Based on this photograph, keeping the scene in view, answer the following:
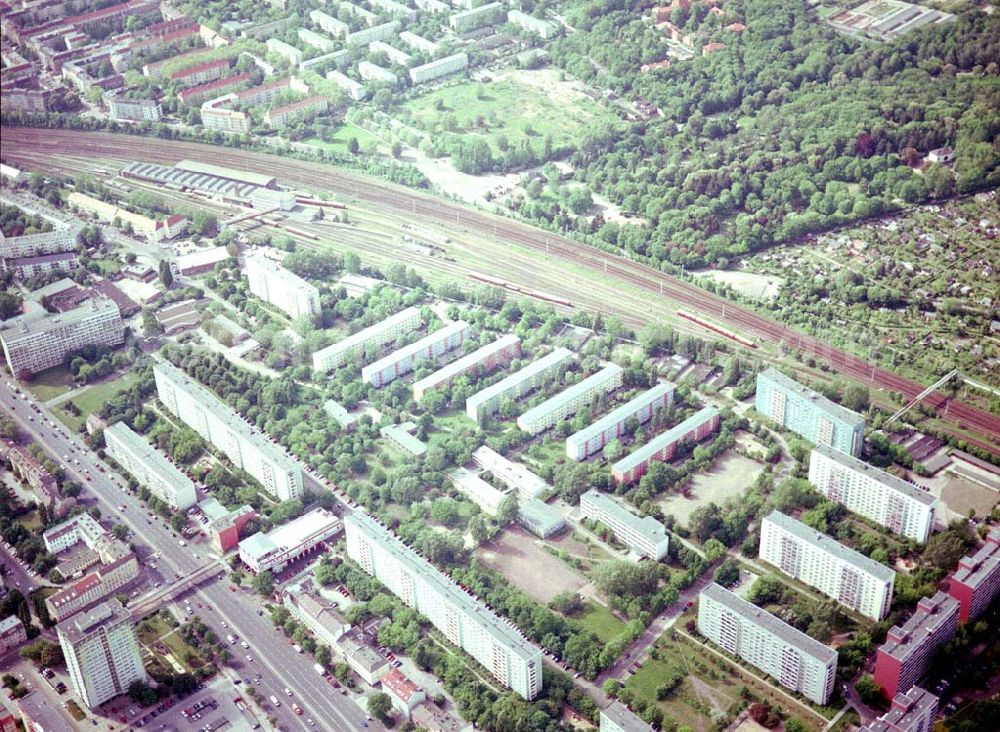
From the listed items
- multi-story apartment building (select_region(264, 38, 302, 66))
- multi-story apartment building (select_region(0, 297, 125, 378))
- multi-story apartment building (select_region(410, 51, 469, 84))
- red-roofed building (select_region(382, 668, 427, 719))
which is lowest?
red-roofed building (select_region(382, 668, 427, 719))

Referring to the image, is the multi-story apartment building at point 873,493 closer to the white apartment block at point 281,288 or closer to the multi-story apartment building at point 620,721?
the multi-story apartment building at point 620,721

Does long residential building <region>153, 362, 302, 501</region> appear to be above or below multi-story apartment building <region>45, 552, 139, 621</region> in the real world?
above

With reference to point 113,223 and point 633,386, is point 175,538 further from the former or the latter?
point 113,223

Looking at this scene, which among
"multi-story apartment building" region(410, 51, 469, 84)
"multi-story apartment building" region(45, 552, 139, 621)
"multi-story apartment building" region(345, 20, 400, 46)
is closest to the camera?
"multi-story apartment building" region(45, 552, 139, 621)

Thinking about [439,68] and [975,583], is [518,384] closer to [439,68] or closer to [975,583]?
[975,583]

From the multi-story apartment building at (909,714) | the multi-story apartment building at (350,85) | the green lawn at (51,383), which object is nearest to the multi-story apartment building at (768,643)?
the multi-story apartment building at (909,714)

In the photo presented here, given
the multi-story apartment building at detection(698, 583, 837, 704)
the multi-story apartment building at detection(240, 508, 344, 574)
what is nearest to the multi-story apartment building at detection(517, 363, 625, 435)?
the multi-story apartment building at detection(240, 508, 344, 574)

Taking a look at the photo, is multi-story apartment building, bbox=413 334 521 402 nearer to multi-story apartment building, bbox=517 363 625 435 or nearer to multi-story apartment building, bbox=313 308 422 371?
multi-story apartment building, bbox=313 308 422 371
